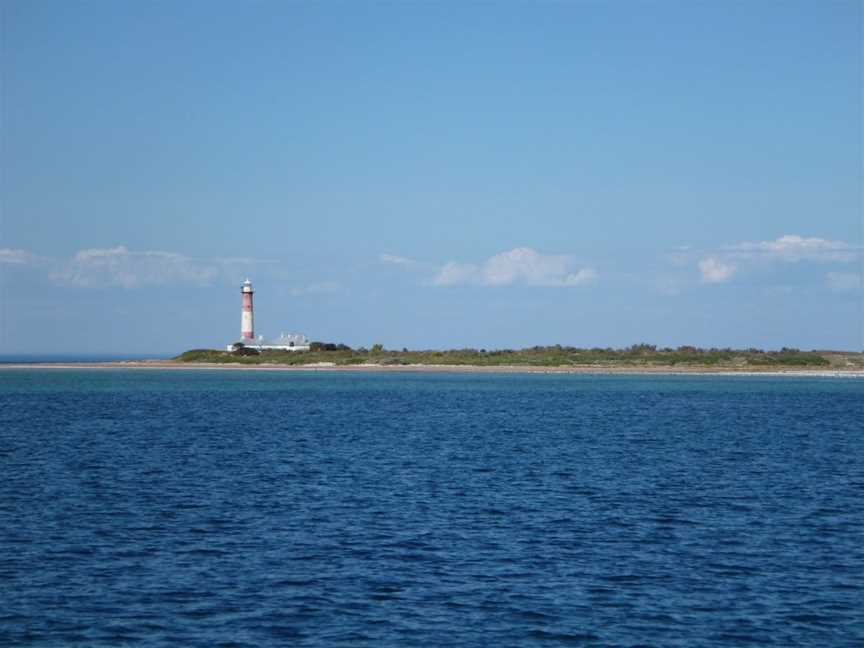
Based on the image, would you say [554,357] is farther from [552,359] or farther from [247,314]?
[247,314]

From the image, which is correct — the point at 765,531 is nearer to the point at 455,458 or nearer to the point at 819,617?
the point at 819,617

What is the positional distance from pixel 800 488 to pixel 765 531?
865cm

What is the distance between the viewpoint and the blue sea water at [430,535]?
62.2 ft

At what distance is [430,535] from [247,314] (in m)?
125

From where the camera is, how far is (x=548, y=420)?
64.7 metres

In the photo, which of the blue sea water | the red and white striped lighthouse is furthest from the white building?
the blue sea water

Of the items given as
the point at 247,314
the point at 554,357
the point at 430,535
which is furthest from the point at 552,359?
the point at 430,535

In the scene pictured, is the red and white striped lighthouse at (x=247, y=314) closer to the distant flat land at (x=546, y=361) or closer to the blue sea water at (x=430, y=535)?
the distant flat land at (x=546, y=361)

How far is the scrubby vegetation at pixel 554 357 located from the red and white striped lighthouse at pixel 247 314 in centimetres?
285

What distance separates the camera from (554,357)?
532ft

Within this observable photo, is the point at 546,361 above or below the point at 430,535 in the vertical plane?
above

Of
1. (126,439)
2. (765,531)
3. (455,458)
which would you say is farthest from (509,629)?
(126,439)

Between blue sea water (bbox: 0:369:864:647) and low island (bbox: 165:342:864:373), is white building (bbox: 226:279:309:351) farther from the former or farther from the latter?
blue sea water (bbox: 0:369:864:647)

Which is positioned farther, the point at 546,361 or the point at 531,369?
the point at 546,361
